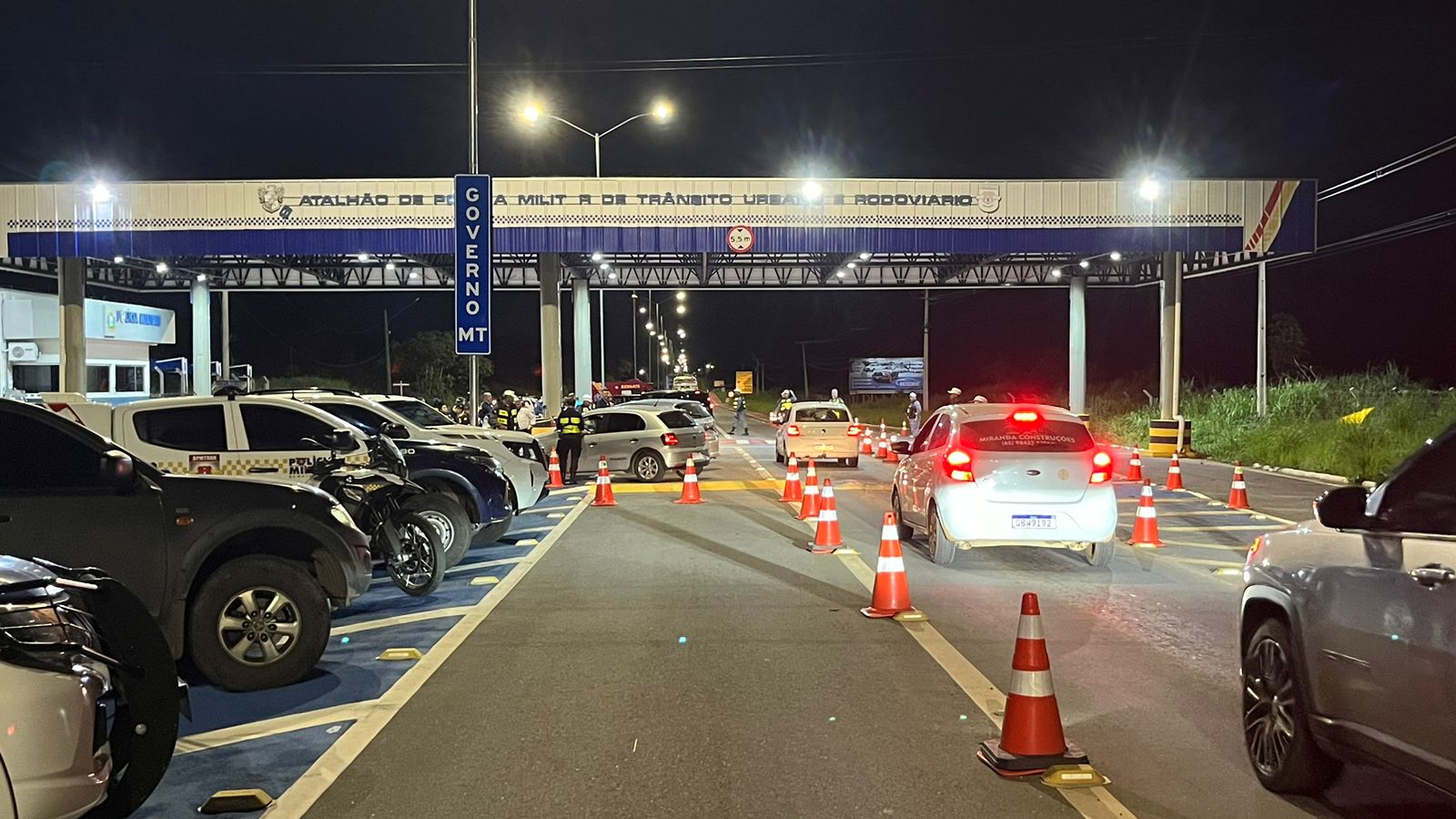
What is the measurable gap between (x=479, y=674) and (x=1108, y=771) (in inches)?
154

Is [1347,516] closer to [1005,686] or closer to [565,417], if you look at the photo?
[1005,686]

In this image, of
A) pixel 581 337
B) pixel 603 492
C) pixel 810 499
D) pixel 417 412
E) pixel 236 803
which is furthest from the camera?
pixel 581 337

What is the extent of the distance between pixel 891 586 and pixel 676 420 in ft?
48.1

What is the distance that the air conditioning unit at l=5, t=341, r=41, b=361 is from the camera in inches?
1575

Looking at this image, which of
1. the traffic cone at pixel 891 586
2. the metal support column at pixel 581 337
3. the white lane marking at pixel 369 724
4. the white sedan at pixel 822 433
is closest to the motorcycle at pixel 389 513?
the white lane marking at pixel 369 724

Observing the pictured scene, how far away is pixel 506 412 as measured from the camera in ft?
91.2

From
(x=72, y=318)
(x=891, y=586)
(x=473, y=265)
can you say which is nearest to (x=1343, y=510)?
(x=891, y=586)

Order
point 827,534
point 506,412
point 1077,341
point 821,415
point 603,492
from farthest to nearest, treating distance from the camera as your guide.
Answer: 1. point 1077,341
2. point 506,412
3. point 821,415
4. point 603,492
5. point 827,534

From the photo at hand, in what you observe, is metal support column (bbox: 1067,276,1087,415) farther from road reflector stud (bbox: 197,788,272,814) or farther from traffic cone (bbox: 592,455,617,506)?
road reflector stud (bbox: 197,788,272,814)

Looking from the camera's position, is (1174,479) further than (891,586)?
Yes

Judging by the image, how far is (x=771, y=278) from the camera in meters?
45.5

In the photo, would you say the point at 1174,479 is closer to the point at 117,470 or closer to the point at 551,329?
the point at 117,470

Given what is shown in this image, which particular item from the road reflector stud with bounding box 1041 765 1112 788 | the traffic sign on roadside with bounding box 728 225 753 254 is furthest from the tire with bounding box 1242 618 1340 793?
the traffic sign on roadside with bounding box 728 225 753 254

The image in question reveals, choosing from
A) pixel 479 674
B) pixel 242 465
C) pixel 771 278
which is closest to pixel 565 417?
pixel 242 465
